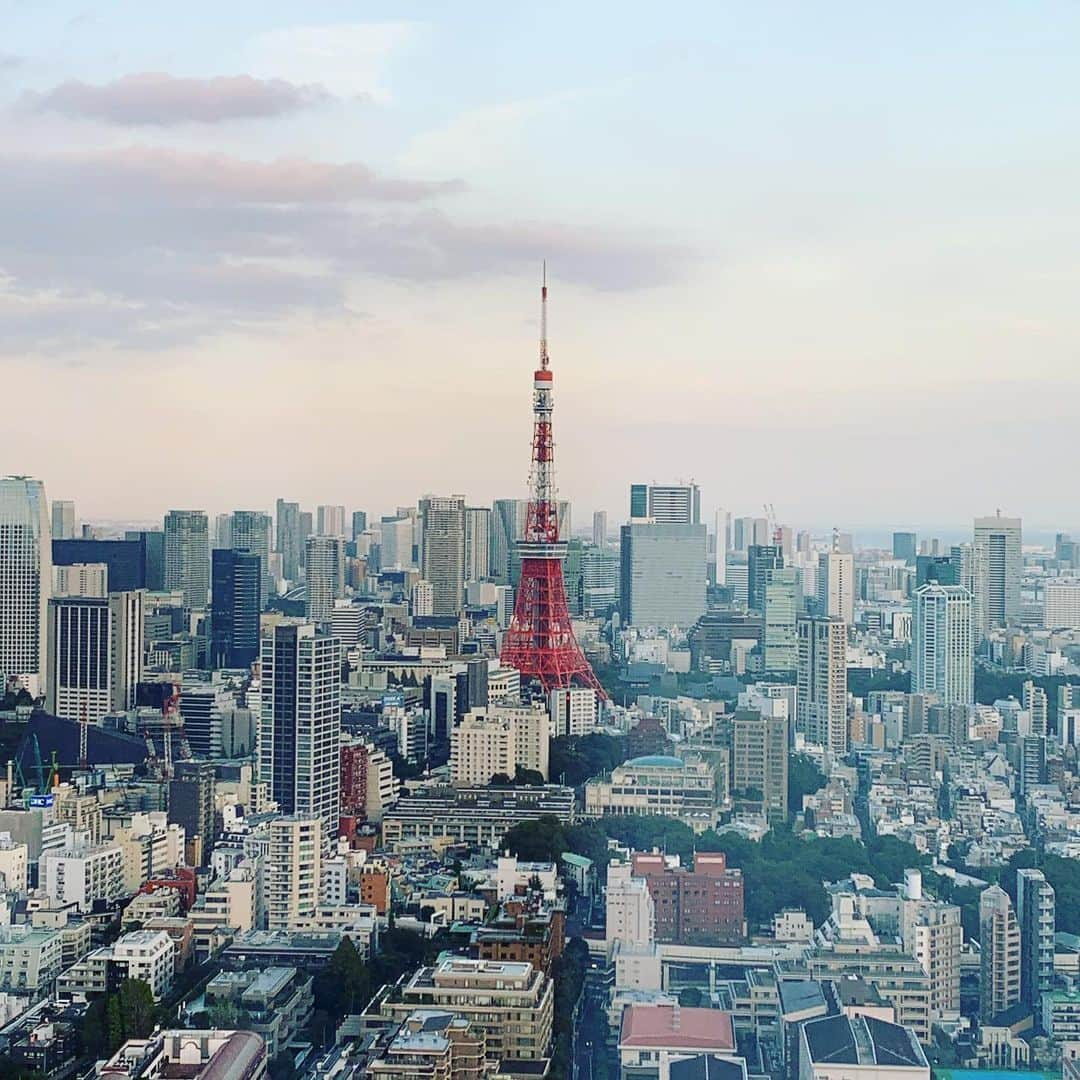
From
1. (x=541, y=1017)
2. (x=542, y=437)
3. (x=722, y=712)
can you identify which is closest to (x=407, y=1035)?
(x=541, y=1017)

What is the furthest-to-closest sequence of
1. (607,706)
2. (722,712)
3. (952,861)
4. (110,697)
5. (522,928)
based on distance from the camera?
(110,697) < (607,706) < (722,712) < (952,861) < (522,928)

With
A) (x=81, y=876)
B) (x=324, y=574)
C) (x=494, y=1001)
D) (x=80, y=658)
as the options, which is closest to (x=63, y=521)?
(x=80, y=658)

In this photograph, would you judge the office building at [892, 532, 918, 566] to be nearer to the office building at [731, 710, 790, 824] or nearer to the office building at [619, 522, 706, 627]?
the office building at [731, 710, 790, 824]

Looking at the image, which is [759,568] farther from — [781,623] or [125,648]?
[125,648]

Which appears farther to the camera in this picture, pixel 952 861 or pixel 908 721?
pixel 908 721

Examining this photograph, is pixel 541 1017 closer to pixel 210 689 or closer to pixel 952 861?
pixel 952 861

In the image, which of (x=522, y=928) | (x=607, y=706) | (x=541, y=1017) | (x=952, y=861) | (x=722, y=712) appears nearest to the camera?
(x=541, y=1017)

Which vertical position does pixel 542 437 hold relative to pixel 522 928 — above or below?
above
